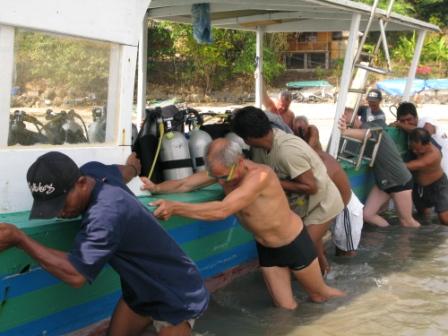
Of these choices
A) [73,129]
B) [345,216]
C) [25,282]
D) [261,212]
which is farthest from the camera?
[345,216]

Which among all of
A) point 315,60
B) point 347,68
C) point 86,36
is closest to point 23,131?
point 86,36

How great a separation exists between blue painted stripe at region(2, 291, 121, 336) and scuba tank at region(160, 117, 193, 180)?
108cm

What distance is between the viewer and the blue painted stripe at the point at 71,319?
3.13 metres

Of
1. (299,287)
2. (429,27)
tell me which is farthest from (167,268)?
(429,27)

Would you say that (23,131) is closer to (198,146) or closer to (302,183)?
(198,146)

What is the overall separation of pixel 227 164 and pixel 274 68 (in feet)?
58.5

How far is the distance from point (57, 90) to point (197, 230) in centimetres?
153

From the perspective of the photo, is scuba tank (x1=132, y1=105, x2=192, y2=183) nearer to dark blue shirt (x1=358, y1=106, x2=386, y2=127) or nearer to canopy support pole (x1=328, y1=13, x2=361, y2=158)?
canopy support pole (x1=328, y1=13, x2=361, y2=158)

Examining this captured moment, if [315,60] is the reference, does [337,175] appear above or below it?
below

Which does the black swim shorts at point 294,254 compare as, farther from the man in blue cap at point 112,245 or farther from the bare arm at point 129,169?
the man in blue cap at point 112,245

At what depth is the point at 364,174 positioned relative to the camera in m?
7.07

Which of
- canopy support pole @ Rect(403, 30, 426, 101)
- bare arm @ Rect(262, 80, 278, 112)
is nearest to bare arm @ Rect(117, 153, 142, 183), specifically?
bare arm @ Rect(262, 80, 278, 112)

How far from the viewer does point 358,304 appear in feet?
15.7

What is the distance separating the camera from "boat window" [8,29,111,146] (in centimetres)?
318
